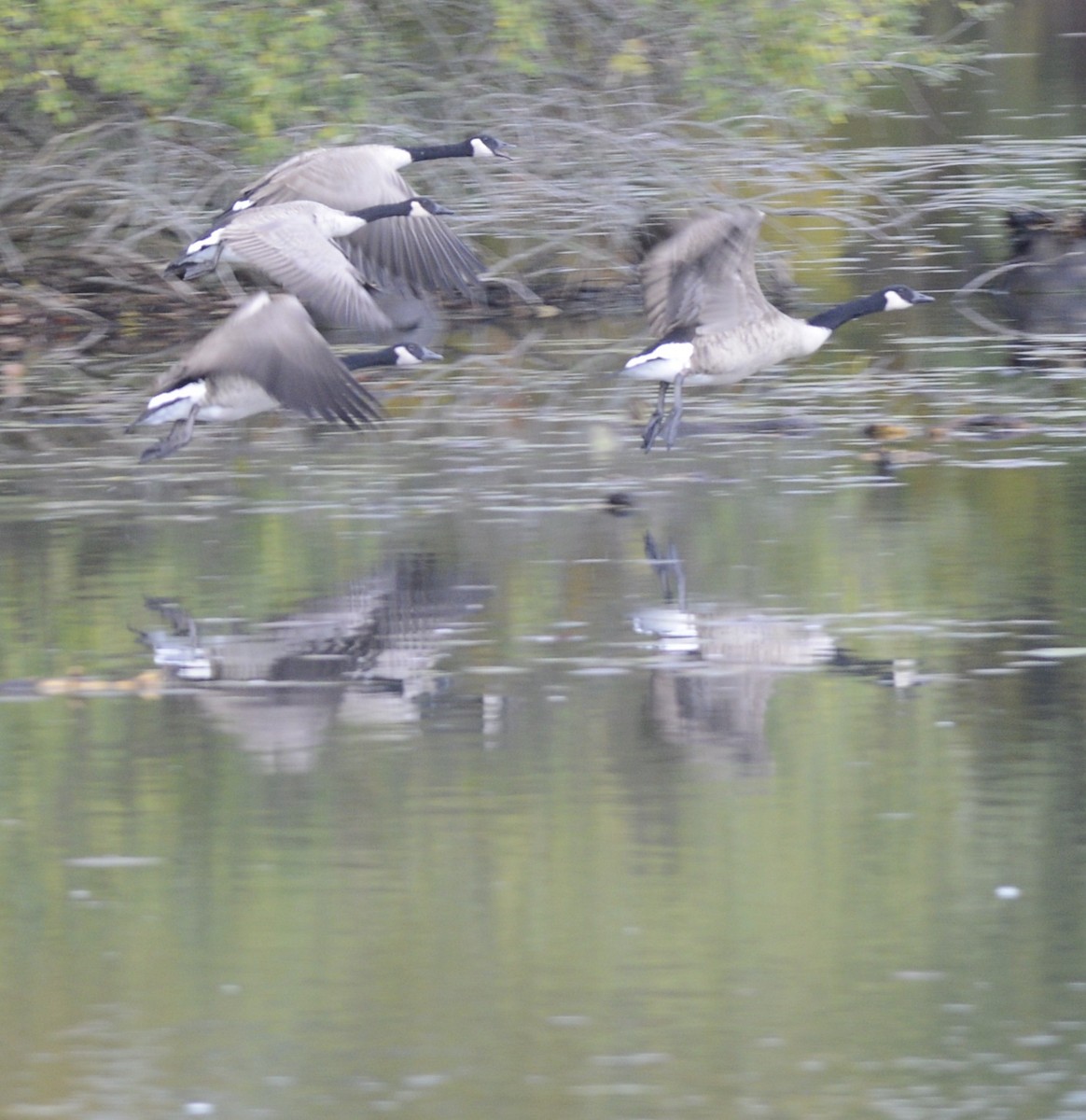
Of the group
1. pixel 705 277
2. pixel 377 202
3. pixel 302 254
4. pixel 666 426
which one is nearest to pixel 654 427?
pixel 666 426

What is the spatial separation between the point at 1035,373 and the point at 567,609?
4507 millimetres

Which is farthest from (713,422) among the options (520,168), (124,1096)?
(124,1096)

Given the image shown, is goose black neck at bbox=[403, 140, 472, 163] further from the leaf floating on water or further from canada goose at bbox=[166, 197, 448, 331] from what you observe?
the leaf floating on water

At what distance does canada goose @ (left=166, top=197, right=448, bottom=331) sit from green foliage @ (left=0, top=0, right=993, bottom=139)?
2241 millimetres

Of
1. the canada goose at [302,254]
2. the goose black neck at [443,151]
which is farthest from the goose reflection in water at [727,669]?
the goose black neck at [443,151]

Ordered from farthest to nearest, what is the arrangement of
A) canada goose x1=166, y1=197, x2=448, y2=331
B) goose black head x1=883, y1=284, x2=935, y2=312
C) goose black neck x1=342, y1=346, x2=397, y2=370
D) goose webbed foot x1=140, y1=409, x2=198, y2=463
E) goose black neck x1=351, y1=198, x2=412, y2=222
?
goose black neck x1=351, y1=198, x2=412, y2=222 → goose black head x1=883, y1=284, x2=935, y2=312 → goose black neck x1=342, y1=346, x2=397, y2=370 → canada goose x1=166, y1=197, x2=448, y2=331 → goose webbed foot x1=140, y1=409, x2=198, y2=463

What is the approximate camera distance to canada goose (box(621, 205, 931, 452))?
9398 mm

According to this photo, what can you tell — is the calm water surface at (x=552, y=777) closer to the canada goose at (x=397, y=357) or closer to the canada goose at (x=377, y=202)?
the canada goose at (x=397, y=357)

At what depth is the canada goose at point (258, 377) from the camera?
8.94 metres

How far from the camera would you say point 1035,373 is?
436 inches

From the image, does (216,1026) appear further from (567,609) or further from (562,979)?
(567,609)

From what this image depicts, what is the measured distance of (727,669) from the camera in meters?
6.54

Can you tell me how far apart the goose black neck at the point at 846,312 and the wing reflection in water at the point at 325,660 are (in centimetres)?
273

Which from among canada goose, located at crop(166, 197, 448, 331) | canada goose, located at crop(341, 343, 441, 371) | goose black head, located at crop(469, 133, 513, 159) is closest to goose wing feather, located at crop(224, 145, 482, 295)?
canada goose, located at crop(166, 197, 448, 331)
